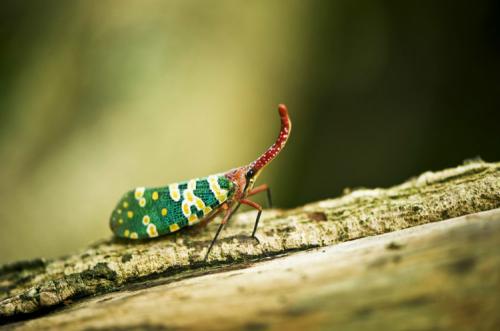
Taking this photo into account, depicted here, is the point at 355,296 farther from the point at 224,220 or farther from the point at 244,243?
the point at 224,220

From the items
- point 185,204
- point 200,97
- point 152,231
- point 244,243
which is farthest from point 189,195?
point 200,97

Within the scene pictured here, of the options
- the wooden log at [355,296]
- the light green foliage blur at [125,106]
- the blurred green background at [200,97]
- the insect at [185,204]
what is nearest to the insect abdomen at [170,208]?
the insect at [185,204]

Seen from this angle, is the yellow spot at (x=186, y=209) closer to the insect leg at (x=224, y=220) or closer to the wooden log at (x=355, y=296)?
the insect leg at (x=224, y=220)

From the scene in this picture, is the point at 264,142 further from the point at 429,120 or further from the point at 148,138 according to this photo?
the point at 429,120

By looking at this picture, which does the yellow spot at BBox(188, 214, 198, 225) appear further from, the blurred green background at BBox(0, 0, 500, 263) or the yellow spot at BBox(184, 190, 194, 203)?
the blurred green background at BBox(0, 0, 500, 263)

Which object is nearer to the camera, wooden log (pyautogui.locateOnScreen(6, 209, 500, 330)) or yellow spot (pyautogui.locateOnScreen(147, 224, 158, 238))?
wooden log (pyautogui.locateOnScreen(6, 209, 500, 330))

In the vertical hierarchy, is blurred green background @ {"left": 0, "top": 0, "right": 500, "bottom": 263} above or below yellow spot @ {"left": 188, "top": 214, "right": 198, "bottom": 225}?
above

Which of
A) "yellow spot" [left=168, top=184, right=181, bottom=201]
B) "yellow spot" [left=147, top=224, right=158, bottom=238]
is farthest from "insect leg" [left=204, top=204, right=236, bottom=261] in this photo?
"yellow spot" [left=147, top=224, right=158, bottom=238]
